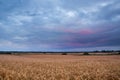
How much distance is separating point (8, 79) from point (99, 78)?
5.73m

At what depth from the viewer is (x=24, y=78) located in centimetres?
1038

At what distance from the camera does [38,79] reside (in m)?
10.1

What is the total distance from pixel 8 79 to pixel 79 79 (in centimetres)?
425

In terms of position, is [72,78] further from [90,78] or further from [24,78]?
[24,78]

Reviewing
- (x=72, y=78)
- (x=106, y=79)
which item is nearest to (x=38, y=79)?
(x=72, y=78)

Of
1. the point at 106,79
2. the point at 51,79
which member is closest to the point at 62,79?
the point at 51,79

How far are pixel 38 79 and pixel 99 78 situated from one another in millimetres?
3995

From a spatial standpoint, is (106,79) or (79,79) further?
(106,79)

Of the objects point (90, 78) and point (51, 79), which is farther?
point (90, 78)

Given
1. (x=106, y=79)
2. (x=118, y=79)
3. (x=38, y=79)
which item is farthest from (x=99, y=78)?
(x=38, y=79)

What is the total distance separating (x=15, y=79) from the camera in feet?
33.3

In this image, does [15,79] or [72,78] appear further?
[72,78]

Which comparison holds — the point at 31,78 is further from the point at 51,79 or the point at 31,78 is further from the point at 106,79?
the point at 106,79

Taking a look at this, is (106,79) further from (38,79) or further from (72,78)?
(38,79)
